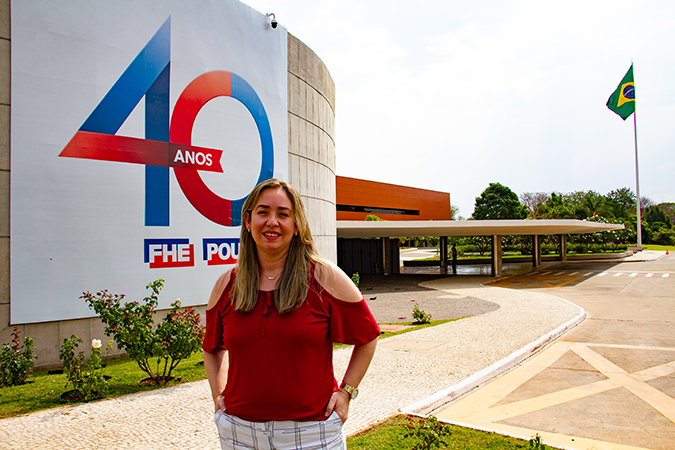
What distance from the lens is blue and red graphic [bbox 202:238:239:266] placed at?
9719mm

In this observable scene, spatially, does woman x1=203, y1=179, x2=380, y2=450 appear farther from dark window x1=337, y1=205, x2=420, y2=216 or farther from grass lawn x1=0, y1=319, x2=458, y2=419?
dark window x1=337, y1=205, x2=420, y2=216

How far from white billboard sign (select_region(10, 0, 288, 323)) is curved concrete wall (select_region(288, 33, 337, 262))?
4.51 ft

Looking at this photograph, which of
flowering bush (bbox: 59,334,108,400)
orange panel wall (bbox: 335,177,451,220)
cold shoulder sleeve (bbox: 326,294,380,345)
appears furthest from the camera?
orange panel wall (bbox: 335,177,451,220)

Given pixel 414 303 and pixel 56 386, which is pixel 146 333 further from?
pixel 414 303

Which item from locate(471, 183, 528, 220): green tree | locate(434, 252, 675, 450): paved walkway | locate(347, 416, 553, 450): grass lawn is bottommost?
locate(434, 252, 675, 450): paved walkway

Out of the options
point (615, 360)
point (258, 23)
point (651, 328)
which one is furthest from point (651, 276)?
point (258, 23)

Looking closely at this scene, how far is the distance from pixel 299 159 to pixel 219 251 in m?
3.73

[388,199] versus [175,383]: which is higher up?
[388,199]

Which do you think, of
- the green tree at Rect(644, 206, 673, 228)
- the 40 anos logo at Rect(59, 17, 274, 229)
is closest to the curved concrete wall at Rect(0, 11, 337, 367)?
the 40 anos logo at Rect(59, 17, 274, 229)

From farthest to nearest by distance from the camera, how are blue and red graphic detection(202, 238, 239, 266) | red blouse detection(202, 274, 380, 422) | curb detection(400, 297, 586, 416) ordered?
1. blue and red graphic detection(202, 238, 239, 266)
2. curb detection(400, 297, 586, 416)
3. red blouse detection(202, 274, 380, 422)

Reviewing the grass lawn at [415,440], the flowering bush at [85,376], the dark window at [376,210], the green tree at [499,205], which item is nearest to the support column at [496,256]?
the dark window at [376,210]

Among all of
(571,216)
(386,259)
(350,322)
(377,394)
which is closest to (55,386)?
(377,394)

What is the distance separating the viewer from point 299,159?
12.3 metres

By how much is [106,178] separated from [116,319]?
3250mm
